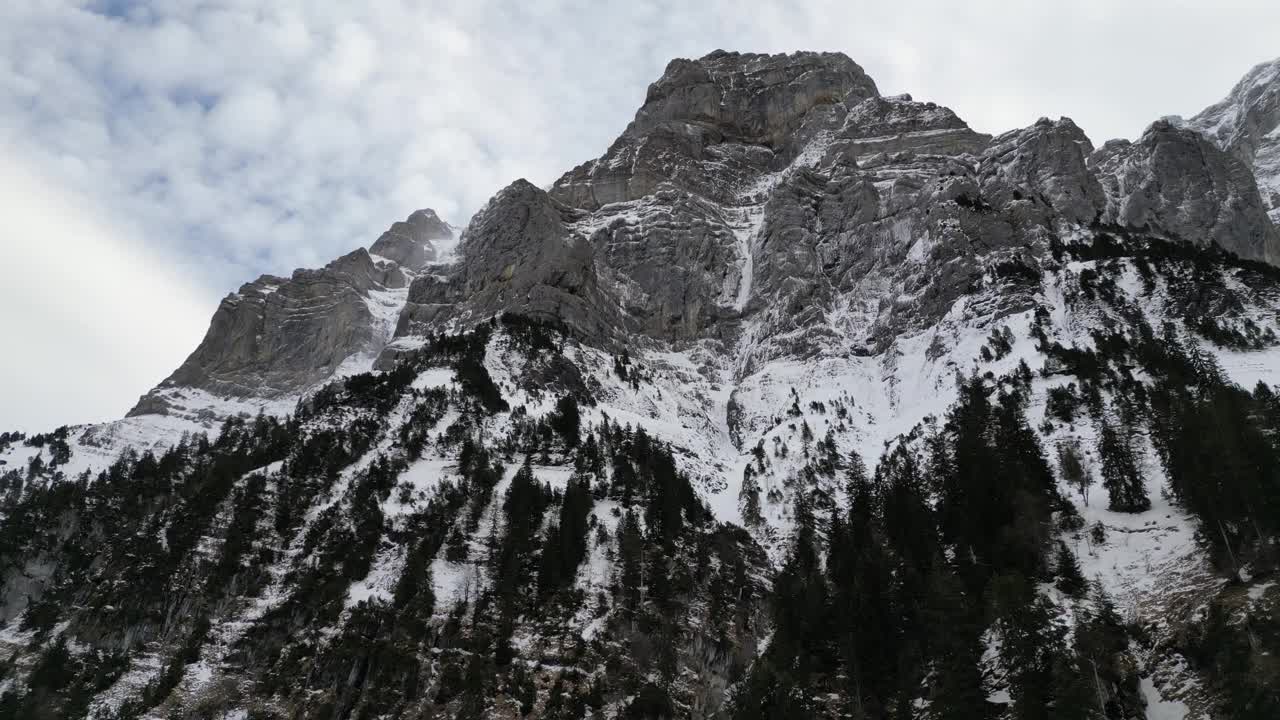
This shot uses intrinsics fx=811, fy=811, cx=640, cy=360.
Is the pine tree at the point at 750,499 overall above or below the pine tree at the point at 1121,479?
above

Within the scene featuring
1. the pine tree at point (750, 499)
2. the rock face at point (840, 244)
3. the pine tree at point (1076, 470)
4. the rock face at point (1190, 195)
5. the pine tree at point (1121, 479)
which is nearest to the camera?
the pine tree at point (1121, 479)

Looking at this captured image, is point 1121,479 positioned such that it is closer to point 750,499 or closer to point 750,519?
point 750,519

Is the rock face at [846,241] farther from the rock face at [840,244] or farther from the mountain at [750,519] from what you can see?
the mountain at [750,519]

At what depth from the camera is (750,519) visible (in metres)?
92.8

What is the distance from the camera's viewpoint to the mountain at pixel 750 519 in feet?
147

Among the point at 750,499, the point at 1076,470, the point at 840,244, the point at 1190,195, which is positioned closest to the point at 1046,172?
the point at 1190,195

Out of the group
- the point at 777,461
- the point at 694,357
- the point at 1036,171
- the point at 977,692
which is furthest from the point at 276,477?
the point at 1036,171

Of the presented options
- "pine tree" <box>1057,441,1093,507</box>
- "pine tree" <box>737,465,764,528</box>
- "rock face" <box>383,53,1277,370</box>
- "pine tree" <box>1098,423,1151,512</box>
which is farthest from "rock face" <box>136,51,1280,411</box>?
"pine tree" <box>1098,423,1151,512</box>

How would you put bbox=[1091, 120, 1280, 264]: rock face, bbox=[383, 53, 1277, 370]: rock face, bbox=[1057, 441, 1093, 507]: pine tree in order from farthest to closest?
1. bbox=[1091, 120, 1280, 264]: rock face
2. bbox=[383, 53, 1277, 370]: rock face
3. bbox=[1057, 441, 1093, 507]: pine tree

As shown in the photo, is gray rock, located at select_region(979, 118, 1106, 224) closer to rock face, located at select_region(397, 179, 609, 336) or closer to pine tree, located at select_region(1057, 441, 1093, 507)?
rock face, located at select_region(397, 179, 609, 336)

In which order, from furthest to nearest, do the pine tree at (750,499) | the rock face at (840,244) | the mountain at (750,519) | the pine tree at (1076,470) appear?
the rock face at (840,244), the pine tree at (750,499), the pine tree at (1076,470), the mountain at (750,519)

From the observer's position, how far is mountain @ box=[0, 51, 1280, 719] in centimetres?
4472

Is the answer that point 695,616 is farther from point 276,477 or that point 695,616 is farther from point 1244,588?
point 276,477

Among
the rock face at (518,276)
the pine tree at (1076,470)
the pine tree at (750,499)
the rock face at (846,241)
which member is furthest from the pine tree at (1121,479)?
the rock face at (518,276)
